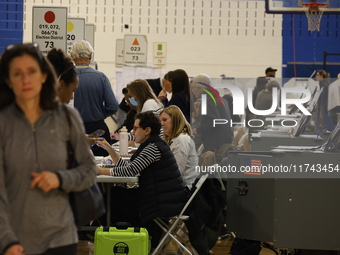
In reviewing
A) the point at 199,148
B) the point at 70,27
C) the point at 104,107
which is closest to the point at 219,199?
the point at 104,107

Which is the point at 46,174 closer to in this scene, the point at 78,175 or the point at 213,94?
the point at 78,175

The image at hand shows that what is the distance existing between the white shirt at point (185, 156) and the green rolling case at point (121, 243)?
3.77 ft

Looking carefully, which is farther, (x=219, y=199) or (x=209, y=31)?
(x=209, y=31)

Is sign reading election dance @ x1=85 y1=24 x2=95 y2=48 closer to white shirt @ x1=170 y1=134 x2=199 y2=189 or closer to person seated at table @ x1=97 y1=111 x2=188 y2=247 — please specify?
white shirt @ x1=170 y1=134 x2=199 y2=189

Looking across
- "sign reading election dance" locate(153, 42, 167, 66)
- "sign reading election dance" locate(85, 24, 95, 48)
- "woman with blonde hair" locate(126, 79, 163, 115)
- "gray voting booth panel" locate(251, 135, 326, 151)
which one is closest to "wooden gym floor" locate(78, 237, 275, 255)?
"gray voting booth panel" locate(251, 135, 326, 151)

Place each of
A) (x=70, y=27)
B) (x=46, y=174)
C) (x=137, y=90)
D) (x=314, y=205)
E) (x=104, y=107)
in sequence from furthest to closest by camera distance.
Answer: (x=70, y=27) → (x=137, y=90) → (x=104, y=107) → (x=314, y=205) → (x=46, y=174)

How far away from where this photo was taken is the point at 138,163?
5191mm

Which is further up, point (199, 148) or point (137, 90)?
point (137, 90)

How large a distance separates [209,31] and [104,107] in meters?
12.5

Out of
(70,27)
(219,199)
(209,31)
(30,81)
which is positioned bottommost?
(219,199)

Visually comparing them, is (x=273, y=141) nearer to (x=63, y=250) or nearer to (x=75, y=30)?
(x=75, y=30)

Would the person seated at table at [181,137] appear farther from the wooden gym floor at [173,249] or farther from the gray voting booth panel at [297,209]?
the gray voting booth panel at [297,209]

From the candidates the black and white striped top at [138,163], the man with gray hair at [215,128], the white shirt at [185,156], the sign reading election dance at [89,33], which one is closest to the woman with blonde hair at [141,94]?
the man with gray hair at [215,128]

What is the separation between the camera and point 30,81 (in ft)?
8.14
